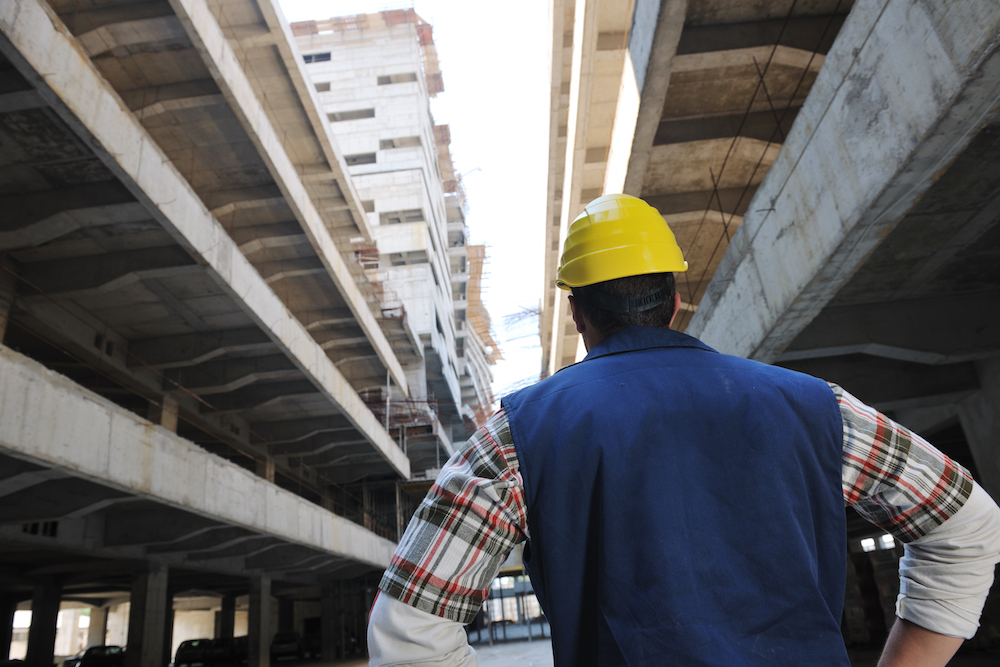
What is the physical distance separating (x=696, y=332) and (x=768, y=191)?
10.6 ft

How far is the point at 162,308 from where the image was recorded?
14.4m

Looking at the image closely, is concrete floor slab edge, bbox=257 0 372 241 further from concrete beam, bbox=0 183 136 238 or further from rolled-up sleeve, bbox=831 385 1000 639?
rolled-up sleeve, bbox=831 385 1000 639

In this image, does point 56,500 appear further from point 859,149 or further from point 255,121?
point 859,149

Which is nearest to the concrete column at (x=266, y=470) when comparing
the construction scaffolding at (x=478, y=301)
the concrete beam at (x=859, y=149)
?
the concrete beam at (x=859, y=149)

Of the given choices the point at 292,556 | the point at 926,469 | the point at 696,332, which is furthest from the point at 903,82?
the point at 292,556

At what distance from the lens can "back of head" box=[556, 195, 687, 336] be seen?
5.78 feet

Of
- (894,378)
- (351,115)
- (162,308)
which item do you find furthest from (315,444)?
(351,115)

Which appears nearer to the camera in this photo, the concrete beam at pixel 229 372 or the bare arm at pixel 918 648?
the bare arm at pixel 918 648

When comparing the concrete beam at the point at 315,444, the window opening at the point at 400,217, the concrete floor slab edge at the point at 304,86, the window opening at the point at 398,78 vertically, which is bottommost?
the concrete beam at the point at 315,444

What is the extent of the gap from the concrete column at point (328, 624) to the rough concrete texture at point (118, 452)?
1486 centimetres

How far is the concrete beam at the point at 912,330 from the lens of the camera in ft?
28.5

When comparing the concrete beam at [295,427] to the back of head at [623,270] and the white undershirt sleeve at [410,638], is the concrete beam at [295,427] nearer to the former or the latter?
the back of head at [623,270]

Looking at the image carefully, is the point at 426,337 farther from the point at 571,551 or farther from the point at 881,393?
the point at 571,551

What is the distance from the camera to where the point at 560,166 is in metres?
20.0
